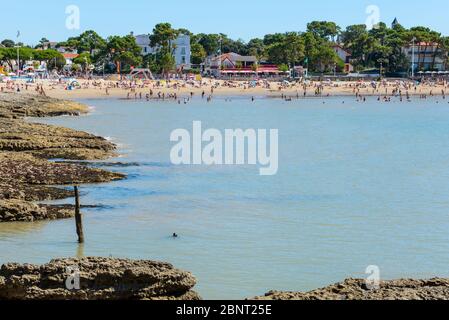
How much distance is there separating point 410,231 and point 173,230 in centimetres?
633

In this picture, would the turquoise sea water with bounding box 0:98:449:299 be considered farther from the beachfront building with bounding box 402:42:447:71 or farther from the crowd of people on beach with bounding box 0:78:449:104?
the beachfront building with bounding box 402:42:447:71

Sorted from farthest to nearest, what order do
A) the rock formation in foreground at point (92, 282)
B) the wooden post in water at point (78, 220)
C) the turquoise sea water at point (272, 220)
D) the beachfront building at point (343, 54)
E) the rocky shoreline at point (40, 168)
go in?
the beachfront building at point (343, 54) → the rocky shoreline at point (40, 168) → the wooden post in water at point (78, 220) → the turquoise sea water at point (272, 220) → the rock formation in foreground at point (92, 282)

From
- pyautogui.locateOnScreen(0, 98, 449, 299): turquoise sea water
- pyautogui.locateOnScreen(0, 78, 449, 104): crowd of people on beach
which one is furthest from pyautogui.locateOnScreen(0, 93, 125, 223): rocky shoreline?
pyautogui.locateOnScreen(0, 78, 449, 104): crowd of people on beach

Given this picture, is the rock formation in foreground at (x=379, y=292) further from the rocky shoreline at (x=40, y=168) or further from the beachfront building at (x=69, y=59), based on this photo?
the beachfront building at (x=69, y=59)

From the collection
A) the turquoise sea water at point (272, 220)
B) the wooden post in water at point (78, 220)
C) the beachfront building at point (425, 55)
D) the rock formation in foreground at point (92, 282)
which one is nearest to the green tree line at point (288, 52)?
A: the beachfront building at point (425, 55)

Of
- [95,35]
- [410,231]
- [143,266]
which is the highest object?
[95,35]

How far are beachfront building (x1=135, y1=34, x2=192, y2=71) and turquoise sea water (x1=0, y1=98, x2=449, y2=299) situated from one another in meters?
101

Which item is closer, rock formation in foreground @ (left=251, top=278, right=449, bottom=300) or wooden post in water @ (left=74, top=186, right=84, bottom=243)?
rock formation in foreground @ (left=251, top=278, right=449, bottom=300)

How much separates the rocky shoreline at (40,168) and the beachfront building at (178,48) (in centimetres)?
10552

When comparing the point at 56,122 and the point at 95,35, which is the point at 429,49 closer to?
the point at 95,35

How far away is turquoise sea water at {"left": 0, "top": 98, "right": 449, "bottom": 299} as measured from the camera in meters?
17.0

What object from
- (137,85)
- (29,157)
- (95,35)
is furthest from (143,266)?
(95,35)

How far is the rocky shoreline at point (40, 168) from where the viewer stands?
67.9ft
